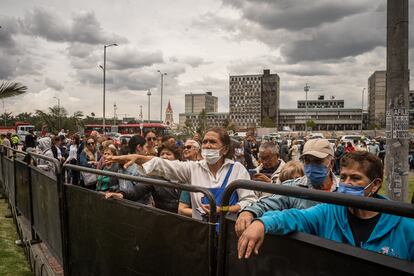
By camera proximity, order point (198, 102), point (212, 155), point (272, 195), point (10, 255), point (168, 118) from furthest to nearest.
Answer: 1. point (198, 102)
2. point (168, 118)
3. point (10, 255)
4. point (212, 155)
5. point (272, 195)

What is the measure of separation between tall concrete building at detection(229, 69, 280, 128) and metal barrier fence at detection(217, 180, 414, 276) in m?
149

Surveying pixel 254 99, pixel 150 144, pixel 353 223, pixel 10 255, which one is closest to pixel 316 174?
pixel 353 223

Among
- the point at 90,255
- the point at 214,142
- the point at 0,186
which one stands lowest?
the point at 0,186

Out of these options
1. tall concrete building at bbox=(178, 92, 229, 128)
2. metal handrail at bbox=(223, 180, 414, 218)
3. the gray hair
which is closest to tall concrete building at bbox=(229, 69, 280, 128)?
tall concrete building at bbox=(178, 92, 229, 128)

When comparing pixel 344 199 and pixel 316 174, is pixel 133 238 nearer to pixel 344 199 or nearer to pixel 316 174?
pixel 316 174

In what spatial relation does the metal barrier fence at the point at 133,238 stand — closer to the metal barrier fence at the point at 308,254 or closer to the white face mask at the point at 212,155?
the metal barrier fence at the point at 308,254

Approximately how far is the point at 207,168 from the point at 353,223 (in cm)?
149

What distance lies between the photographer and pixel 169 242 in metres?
2.36

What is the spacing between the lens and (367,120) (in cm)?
13800

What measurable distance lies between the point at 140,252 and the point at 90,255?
92cm

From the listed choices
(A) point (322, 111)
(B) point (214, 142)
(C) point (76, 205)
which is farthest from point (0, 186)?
(A) point (322, 111)

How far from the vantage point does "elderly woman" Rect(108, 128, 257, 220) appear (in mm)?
2998

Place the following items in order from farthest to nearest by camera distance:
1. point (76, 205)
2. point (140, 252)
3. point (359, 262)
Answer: point (76, 205), point (140, 252), point (359, 262)

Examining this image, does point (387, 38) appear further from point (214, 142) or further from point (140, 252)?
point (140, 252)
